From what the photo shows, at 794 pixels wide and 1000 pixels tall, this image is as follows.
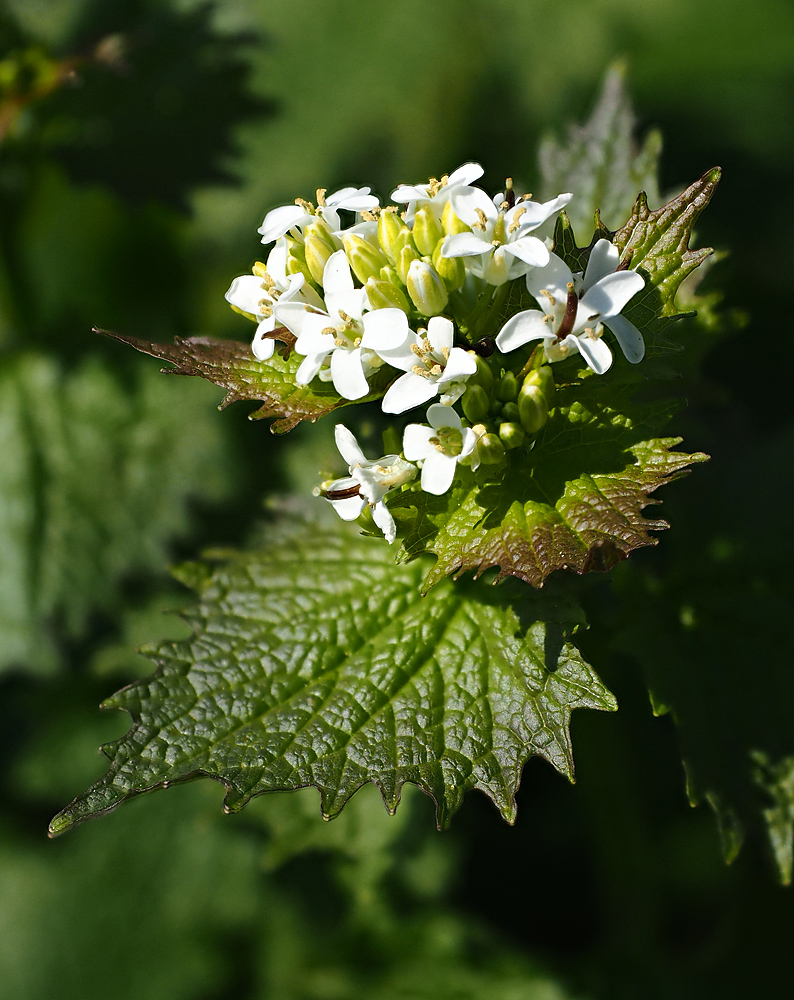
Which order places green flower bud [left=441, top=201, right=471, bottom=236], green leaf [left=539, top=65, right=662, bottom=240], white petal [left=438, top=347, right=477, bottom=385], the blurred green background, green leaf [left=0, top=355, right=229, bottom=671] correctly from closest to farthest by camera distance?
1. white petal [left=438, top=347, right=477, bottom=385]
2. green flower bud [left=441, top=201, right=471, bottom=236]
3. green leaf [left=539, top=65, right=662, bottom=240]
4. the blurred green background
5. green leaf [left=0, top=355, right=229, bottom=671]

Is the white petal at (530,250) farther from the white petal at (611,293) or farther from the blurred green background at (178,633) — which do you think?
the blurred green background at (178,633)

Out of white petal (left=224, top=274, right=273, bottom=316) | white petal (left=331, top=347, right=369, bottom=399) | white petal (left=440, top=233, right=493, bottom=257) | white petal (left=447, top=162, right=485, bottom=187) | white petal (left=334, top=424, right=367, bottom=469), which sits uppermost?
white petal (left=447, top=162, right=485, bottom=187)

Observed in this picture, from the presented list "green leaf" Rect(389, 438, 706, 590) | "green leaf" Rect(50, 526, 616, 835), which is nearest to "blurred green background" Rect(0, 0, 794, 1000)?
"green leaf" Rect(50, 526, 616, 835)

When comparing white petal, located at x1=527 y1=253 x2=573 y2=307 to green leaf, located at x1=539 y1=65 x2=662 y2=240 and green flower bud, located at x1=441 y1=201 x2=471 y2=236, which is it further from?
green leaf, located at x1=539 y1=65 x2=662 y2=240

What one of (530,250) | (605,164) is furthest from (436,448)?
(605,164)

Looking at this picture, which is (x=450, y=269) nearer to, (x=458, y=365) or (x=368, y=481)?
(x=458, y=365)

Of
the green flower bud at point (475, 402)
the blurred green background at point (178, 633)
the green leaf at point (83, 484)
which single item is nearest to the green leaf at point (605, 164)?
the blurred green background at point (178, 633)
